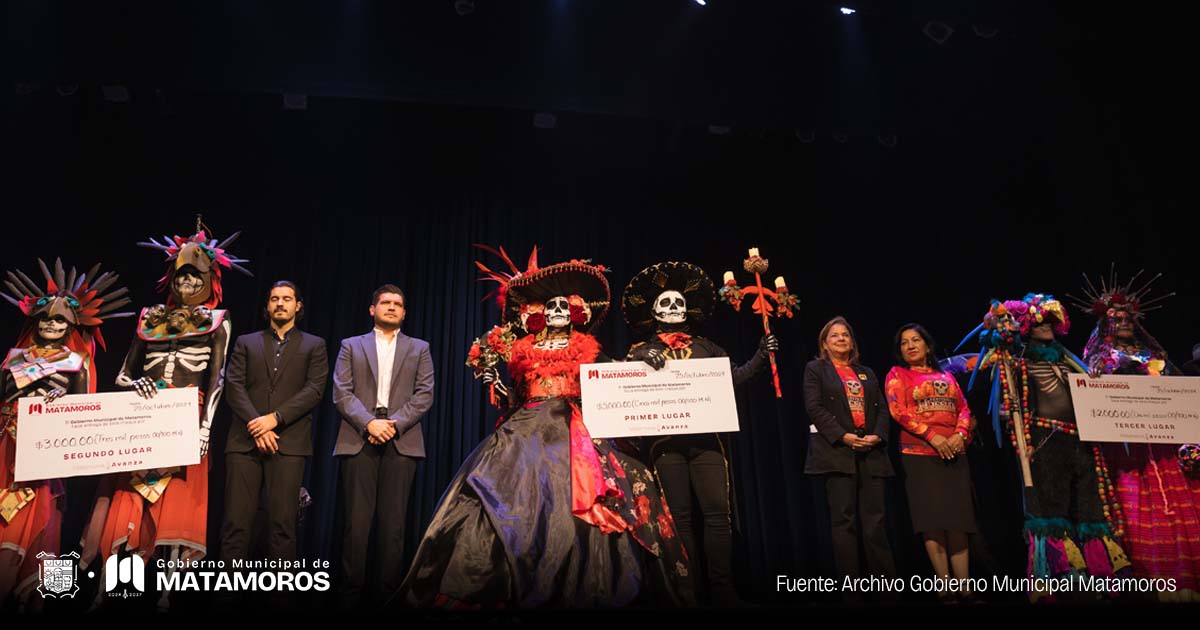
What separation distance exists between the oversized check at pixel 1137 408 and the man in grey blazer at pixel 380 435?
13.8ft

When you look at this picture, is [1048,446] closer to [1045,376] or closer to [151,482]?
[1045,376]

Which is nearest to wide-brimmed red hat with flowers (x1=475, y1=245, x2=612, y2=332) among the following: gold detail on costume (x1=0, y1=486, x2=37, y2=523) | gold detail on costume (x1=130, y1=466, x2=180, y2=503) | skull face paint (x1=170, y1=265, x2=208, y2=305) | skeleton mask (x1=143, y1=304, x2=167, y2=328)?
skull face paint (x1=170, y1=265, x2=208, y2=305)

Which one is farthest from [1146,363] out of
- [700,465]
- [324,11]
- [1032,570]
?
[324,11]

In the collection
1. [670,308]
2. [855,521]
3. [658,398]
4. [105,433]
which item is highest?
[670,308]

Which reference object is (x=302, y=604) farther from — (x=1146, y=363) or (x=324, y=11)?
(x=1146, y=363)

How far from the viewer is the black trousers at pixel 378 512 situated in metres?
4.68

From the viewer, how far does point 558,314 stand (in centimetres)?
541

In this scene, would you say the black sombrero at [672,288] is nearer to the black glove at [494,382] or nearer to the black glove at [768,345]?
the black glove at [768,345]

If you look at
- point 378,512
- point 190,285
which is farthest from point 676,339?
point 190,285

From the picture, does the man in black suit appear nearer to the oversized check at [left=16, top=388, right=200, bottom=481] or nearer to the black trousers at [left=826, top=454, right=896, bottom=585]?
the oversized check at [left=16, top=388, right=200, bottom=481]

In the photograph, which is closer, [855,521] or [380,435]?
[380,435]

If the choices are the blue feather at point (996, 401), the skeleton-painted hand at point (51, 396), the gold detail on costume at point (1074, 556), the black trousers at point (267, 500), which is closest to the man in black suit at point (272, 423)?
the black trousers at point (267, 500)

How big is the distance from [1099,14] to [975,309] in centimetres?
270

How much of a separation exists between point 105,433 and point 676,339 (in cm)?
340
